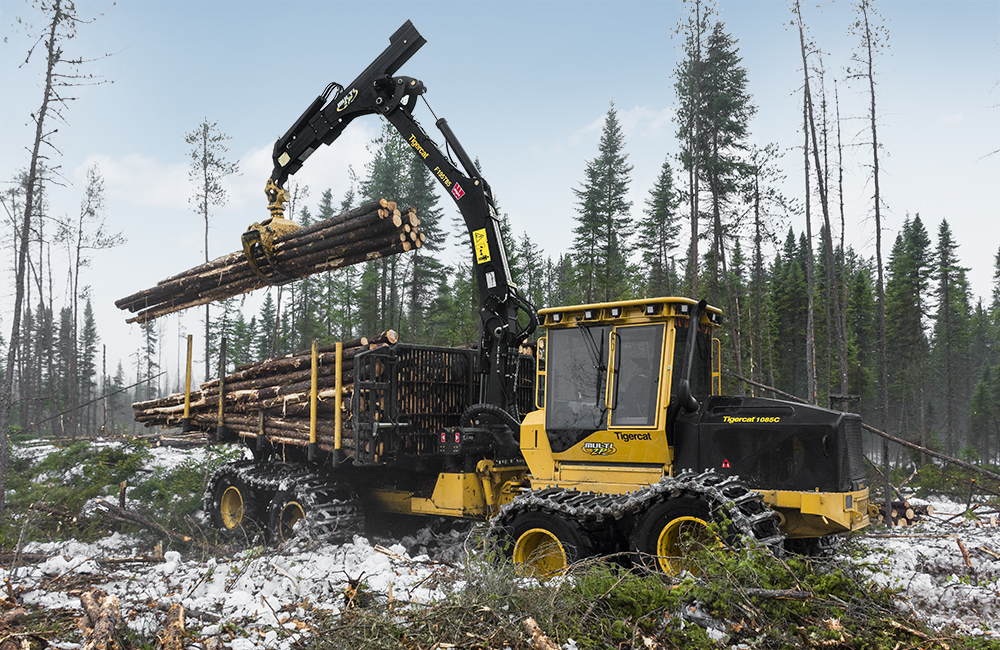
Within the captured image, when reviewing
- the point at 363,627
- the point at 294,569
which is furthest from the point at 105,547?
the point at 363,627

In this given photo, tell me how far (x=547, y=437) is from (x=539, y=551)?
1.11m

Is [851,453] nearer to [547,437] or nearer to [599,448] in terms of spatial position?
[599,448]

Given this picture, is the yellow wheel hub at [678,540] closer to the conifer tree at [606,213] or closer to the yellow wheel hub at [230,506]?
the yellow wheel hub at [230,506]

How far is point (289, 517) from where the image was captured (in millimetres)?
9664

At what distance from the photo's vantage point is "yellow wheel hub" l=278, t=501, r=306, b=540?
9.44 m

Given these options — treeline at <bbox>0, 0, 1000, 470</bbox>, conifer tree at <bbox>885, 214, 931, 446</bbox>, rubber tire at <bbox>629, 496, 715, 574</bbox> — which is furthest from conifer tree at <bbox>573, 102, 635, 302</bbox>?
rubber tire at <bbox>629, 496, 715, 574</bbox>

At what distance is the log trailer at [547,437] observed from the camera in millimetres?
5867

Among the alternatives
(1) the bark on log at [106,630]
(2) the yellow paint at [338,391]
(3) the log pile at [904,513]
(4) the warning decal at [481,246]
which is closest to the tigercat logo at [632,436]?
(4) the warning decal at [481,246]

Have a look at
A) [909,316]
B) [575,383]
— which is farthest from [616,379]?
[909,316]

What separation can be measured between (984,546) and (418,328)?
24.0 metres

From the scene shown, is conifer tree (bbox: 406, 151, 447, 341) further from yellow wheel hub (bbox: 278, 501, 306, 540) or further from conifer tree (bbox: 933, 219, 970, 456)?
conifer tree (bbox: 933, 219, 970, 456)

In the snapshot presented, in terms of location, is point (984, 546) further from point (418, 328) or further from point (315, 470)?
point (418, 328)

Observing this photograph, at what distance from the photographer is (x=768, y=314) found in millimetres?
38844

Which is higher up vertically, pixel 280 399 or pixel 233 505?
pixel 280 399
